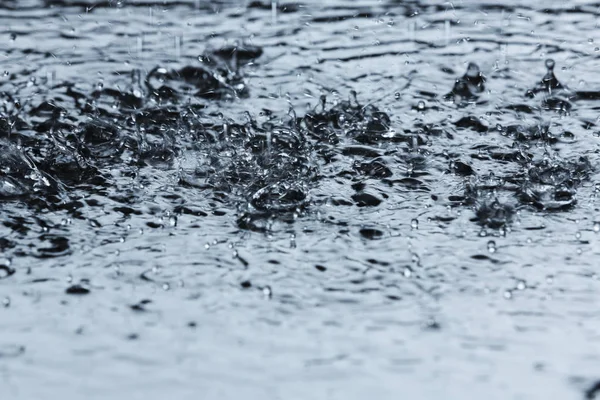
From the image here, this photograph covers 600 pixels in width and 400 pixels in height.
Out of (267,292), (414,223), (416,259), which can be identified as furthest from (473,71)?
(267,292)

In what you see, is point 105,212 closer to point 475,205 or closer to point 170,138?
point 170,138

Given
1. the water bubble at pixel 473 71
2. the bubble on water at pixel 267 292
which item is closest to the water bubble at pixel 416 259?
the bubble on water at pixel 267 292

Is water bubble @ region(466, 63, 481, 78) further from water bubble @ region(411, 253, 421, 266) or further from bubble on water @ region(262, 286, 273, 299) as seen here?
bubble on water @ region(262, 286, 273, 299)

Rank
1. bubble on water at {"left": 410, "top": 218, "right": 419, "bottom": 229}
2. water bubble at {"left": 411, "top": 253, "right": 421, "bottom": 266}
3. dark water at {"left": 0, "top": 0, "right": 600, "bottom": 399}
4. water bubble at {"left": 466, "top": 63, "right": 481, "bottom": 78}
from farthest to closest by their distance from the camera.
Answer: water bubble at {"left": 466, "top": 63, "right": 481, "bottom": 78} < bubble on water at {"left": 410, "top": 218, "right": 419, "bottom": 229} < water bubble at {"left": 411, "top": 253, "right": 421, "bottom": 266} < dark water at {"left": 0, "top": 0, "right": 600, "bottom": 399}

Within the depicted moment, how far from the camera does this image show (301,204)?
2291mm

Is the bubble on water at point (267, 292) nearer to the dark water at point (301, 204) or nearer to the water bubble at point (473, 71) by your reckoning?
the dark water at point (301, 204)

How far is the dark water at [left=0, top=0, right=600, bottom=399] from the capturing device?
5.48 feet

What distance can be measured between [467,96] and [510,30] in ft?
2.33

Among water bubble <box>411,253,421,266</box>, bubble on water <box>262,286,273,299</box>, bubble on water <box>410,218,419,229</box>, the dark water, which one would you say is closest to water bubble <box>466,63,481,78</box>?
the dark water

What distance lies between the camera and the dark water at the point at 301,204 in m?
1.67

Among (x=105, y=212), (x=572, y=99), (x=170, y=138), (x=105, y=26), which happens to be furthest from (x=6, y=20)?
(x=572, y=99)

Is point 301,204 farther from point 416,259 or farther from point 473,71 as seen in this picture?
point 473,71

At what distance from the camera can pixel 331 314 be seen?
1.82 m

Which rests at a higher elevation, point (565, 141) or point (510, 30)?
point (510, 30)
